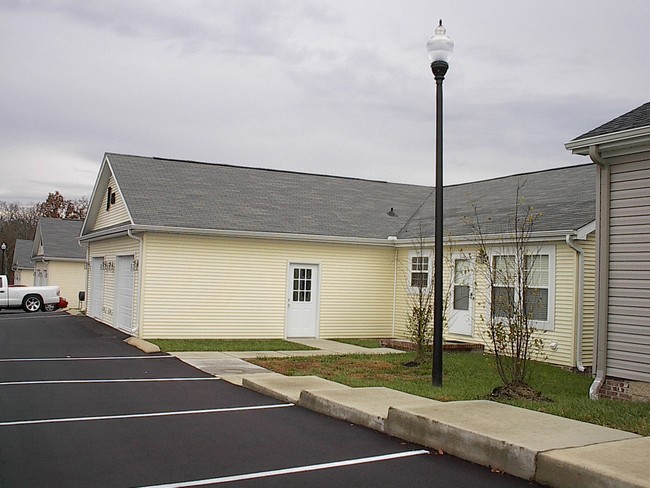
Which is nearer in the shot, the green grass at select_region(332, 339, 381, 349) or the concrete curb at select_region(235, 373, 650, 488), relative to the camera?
the concrete curb at select_region(235, 373, 650, 488)

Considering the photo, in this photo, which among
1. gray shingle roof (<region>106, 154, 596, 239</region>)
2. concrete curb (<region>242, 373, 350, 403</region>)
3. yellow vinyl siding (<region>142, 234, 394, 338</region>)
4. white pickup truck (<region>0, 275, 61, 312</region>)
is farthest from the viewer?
white pickup truck (<region>0, 275, 61, 312</region>)

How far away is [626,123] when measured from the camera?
10.3m

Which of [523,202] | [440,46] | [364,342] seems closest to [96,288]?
[364,342]

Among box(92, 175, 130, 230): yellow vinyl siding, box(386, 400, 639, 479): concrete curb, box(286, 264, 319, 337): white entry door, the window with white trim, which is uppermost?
box(92, 175, 130, 230): yellow vinyl siding

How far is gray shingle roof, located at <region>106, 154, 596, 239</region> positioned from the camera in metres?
19.1

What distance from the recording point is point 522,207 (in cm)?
1844

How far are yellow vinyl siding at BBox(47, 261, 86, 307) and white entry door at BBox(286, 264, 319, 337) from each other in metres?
24.0

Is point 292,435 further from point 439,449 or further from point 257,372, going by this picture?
point 257,372

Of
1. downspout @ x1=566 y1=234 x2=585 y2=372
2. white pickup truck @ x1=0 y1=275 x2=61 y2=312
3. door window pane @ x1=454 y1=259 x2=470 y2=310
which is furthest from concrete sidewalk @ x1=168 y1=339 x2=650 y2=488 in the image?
white pickup truck @ x1=0 y1=275 x2=61 y2=312

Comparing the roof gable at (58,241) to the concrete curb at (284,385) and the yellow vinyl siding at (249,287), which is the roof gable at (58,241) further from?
the concrete curb at (284,385)

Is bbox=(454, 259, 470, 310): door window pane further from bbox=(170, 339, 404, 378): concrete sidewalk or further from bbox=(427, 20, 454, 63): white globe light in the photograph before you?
bbox=(427, 20, 454, 63): white globe light

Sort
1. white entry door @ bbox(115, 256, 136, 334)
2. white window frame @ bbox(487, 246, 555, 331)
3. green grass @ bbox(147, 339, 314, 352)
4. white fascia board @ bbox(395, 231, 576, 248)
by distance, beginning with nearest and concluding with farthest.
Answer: white fascia board @ bbox(395, 231, 576, 248) < white window frame @ bbox(487, 246, 555, 331) < green grass @ bbox(147, 339, 314, 352) < white entry door @ bbox(115, 256, 136, 334)

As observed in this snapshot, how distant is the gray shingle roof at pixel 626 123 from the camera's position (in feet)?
32.9

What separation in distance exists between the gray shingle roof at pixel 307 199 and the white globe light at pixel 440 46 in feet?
20.3
